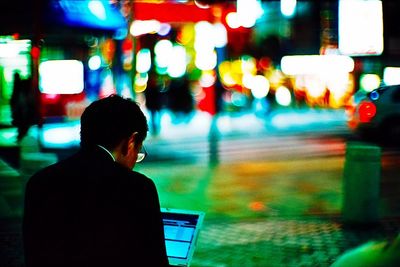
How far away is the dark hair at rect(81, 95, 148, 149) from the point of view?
8.14 ft

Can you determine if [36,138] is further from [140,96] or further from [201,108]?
[201,108]

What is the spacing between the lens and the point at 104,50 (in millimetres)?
26984

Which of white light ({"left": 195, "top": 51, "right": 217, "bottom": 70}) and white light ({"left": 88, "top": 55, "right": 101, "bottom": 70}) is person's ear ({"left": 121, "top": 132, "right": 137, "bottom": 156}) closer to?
white light ({"left": 88, "top": 55, "right": 101, "bottom": 70})

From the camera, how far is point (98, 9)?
1712cm

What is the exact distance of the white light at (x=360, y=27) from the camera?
Answer: 17.3m

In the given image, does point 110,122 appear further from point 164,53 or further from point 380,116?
point 164,53

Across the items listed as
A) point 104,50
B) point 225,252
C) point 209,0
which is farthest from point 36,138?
point 104,50

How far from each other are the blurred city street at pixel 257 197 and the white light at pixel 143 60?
36.5ft

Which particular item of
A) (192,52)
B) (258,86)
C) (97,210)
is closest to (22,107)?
(97,210)

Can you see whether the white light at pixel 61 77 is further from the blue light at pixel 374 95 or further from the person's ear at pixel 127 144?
the person's ear at pixel 127 144

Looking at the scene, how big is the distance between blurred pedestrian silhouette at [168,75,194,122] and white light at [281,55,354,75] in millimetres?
13828

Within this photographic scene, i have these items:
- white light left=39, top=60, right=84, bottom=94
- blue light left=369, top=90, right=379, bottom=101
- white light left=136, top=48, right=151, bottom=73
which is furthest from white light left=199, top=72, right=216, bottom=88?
blue light left=369, top=90, right=379, bottom=101

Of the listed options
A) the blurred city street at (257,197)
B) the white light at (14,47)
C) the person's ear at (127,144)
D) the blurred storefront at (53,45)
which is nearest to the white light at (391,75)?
the blurred city street at (257,197)

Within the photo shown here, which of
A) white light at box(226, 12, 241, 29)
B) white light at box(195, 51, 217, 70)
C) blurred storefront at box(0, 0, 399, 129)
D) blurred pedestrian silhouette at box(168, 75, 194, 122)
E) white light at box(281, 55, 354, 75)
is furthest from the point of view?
white light at box(281, 55, 354, 75)
